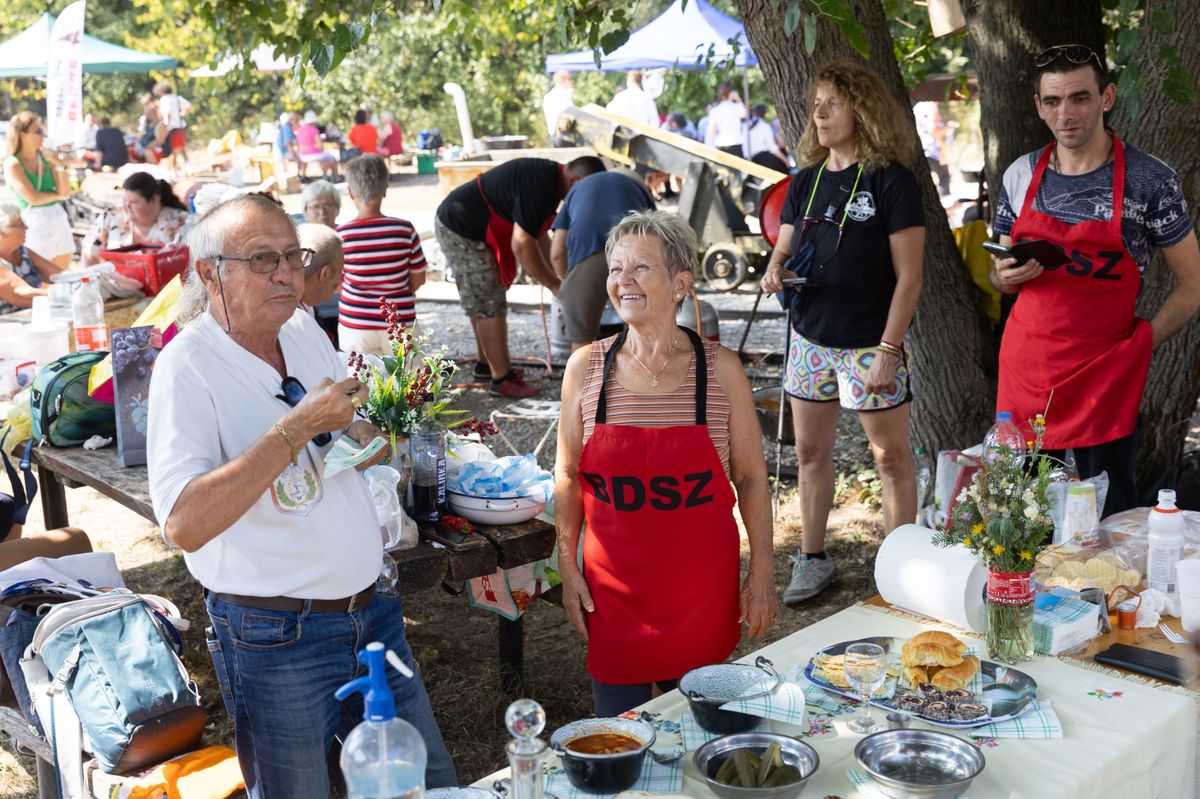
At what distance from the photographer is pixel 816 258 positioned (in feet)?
13.4

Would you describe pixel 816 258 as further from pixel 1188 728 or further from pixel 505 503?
pixel 1188 728

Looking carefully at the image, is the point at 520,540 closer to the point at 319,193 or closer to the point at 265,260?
the point at 265,260

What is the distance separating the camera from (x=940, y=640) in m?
2.28

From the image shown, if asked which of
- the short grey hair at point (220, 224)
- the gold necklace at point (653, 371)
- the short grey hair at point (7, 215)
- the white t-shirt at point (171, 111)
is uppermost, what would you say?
the white t-shirt at point (171, 111)

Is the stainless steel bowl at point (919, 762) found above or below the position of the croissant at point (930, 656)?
below

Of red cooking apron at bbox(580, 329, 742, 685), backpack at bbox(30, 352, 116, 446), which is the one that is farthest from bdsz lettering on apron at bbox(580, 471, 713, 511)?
backpack at bbox(30, 352, 116, 446)

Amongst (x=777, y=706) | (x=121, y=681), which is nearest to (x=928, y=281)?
(x=777, y=706)

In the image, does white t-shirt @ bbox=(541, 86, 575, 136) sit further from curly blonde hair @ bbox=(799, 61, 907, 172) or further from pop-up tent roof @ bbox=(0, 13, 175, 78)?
curly blonde hair @ bbox=(799, 61, 907, 172)

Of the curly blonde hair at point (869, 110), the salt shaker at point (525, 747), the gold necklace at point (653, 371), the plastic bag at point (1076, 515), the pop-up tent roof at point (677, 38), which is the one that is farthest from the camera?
the pop-up tent roof at point (677, 38)

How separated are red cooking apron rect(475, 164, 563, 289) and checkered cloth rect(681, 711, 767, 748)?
5332 millimetres

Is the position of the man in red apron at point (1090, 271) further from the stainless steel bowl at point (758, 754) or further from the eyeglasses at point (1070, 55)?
the stainless steel bowl at point (758, 754)

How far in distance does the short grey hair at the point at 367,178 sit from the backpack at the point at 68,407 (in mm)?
2082

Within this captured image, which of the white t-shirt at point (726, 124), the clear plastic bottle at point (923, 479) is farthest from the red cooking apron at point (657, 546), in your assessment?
the white t-shirt at point (726, 124)

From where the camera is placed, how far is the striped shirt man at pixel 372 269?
6.16 meters
